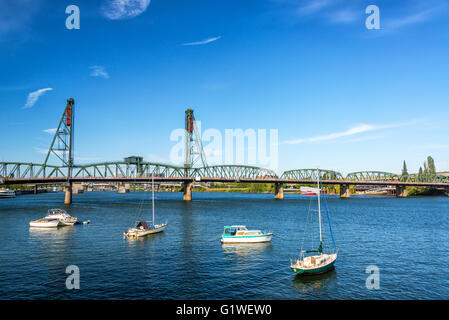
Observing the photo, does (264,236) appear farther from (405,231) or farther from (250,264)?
(405,231)

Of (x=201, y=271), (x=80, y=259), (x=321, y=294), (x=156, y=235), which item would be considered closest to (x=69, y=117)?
(x=156, y=235)

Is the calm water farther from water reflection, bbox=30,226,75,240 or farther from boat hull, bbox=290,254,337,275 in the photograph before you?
boat hull, bbox=290,254,337,275

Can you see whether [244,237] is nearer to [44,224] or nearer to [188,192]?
[44,224]

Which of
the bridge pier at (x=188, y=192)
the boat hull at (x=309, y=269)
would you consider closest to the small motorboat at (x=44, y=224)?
the boat hull at (x=309, y=269)

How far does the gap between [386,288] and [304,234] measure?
32.1 meters

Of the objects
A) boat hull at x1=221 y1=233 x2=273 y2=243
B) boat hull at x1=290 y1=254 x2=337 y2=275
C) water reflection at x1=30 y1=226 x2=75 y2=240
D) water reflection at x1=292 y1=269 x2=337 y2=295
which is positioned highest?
Answer: boat hull at x1=290 y1=254 x2=337 y2=275

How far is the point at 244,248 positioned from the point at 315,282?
18658 mm

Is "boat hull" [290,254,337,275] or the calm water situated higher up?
"boat hull" [290,254,337,275]

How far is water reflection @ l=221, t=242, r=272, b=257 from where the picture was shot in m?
48.5

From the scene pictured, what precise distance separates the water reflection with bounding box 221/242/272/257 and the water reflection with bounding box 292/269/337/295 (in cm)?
1302

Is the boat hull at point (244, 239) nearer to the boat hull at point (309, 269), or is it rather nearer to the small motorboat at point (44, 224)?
the boat hull at point (309, 269)

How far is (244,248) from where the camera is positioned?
5153 centimetres

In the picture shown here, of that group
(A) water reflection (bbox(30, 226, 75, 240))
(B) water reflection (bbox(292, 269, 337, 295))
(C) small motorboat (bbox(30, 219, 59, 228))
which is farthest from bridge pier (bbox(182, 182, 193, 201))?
(B) water reflection (bbox(292, 269, 337, 295))

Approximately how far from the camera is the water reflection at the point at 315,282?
31.6 meters
